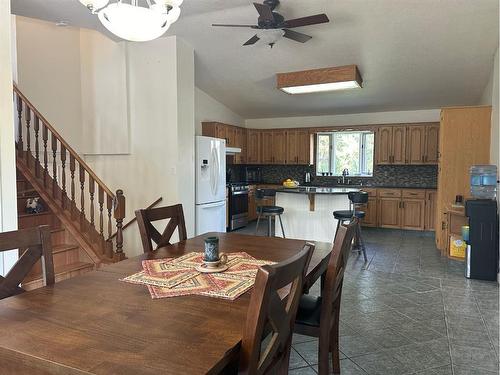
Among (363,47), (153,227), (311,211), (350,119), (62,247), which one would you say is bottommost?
(62,247)

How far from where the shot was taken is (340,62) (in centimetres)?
522

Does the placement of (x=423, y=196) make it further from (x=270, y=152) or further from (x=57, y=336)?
(x=57, y=336)

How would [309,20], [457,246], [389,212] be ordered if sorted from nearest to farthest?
1. [309,20]
2. [457,246]
3. [389,212]

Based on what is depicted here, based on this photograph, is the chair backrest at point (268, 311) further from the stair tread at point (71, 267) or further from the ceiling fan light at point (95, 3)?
the stair tread at point (71, 267)

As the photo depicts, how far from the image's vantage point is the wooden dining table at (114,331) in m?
0.99

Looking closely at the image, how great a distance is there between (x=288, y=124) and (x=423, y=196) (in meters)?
3.28

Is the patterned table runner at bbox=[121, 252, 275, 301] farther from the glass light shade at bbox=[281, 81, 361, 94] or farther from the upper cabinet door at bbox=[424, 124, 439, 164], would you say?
the upper cabinet door at bbox=[424, 124, 439, 164]

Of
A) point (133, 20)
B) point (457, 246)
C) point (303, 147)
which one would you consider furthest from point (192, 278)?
point (303, 147)

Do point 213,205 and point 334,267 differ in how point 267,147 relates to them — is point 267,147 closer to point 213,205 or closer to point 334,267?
point 213,205

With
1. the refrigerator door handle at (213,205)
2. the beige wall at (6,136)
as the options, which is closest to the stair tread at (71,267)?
the beige wall at (6,136)

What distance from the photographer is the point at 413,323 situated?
3.02 metres

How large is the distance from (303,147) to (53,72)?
16.2ft

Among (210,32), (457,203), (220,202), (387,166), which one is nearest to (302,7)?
(210,32)

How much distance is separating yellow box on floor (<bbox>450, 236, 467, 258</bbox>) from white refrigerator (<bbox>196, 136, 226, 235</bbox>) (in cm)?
326
